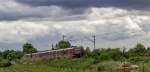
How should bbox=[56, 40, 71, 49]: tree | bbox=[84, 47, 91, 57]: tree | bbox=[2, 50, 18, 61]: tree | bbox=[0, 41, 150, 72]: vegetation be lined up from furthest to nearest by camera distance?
bbox=[2, 50, 18, 61]: tree < bbox=[56, 40, 71, 49]: tree < bbox=[84, 47, 91, 57]: tree < bbox=[0, 41, 150, 72]: vegetation

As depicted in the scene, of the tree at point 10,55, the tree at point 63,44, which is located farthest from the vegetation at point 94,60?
the tree at point 10,55

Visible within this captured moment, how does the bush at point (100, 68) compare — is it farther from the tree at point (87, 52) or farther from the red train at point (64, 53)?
the red train at point (64, 53)

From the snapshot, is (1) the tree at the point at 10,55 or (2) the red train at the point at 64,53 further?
(1) the tree at the point at 10,55

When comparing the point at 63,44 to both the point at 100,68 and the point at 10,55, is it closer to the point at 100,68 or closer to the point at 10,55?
the point at 10,55

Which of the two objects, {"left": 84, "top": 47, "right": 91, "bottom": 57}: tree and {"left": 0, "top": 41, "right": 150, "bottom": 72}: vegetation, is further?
{"left": 84, "top": 47, "right": 91, "bottom": 57}: tree

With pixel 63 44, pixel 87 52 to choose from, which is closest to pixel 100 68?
pixel 87 52

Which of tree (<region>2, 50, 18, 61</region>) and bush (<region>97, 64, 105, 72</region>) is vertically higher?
tree (<region>2, 50, 18, 61</region>)

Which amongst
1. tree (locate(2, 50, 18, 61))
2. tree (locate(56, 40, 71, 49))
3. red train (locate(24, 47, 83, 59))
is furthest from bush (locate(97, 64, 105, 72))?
tree (locate(2, 50, 18, 61))

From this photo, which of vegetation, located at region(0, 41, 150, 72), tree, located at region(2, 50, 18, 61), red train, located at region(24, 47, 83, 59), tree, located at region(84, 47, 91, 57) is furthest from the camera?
tree, located at region(2, 50, 18, 61)

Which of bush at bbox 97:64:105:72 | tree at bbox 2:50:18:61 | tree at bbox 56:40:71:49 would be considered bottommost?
bush at bbox 97:64:105:72

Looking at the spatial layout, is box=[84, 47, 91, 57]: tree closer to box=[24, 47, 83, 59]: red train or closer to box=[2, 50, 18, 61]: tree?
box=[24, 47, 83, 59]: red train

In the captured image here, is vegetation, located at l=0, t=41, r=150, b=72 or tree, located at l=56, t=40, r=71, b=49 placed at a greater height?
tree, located at l=56, t=40, r=71, b=49

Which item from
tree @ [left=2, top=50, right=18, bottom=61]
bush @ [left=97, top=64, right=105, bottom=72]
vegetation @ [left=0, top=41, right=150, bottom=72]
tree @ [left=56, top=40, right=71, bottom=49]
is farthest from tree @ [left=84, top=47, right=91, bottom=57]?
tree @ [left=2, top=50, right=18, bottom=61]

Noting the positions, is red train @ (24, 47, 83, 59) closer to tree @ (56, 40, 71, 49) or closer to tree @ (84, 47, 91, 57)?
tree @ (84, 47, 91, 57)
